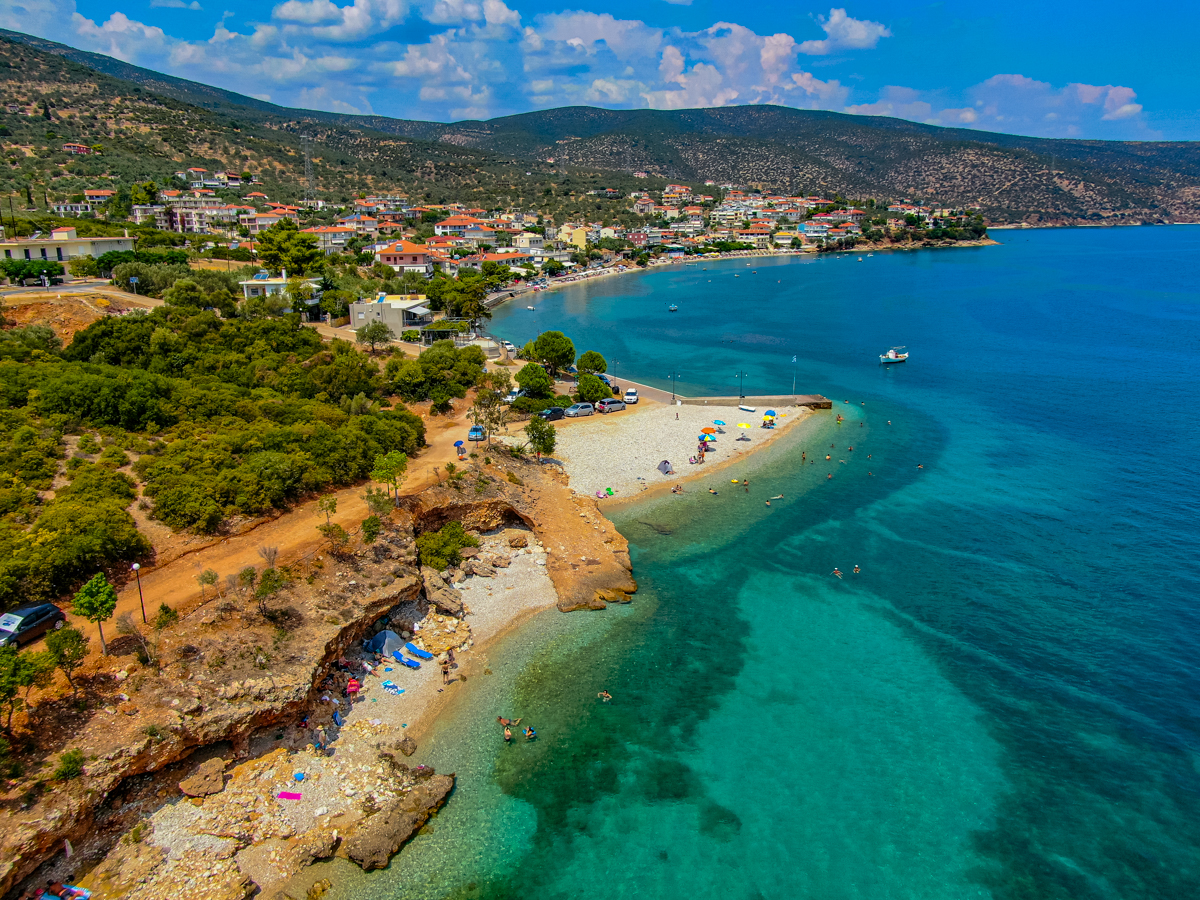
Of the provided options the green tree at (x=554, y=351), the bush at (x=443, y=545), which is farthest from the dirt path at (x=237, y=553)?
the green tree at (x=554, y=351)

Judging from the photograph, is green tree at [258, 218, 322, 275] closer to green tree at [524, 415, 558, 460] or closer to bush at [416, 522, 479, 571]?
green tree at [524, 415, 558, 460]

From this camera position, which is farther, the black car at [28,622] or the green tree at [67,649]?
the black car at [28,622]

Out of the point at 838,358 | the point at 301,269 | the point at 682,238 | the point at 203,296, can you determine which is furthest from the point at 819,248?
the point at 203,296

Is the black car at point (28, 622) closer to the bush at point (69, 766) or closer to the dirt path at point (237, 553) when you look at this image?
the dirt path at point (237, 553)

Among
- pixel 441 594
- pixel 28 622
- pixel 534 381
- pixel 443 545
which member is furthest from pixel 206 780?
pixel 534 381

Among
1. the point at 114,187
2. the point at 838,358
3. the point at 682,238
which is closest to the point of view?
the point at 838,358

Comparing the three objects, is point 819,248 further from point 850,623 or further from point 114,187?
point 850,623

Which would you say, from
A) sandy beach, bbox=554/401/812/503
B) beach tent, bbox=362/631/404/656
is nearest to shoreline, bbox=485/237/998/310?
sandy beach, bbox=554/401/812/503
